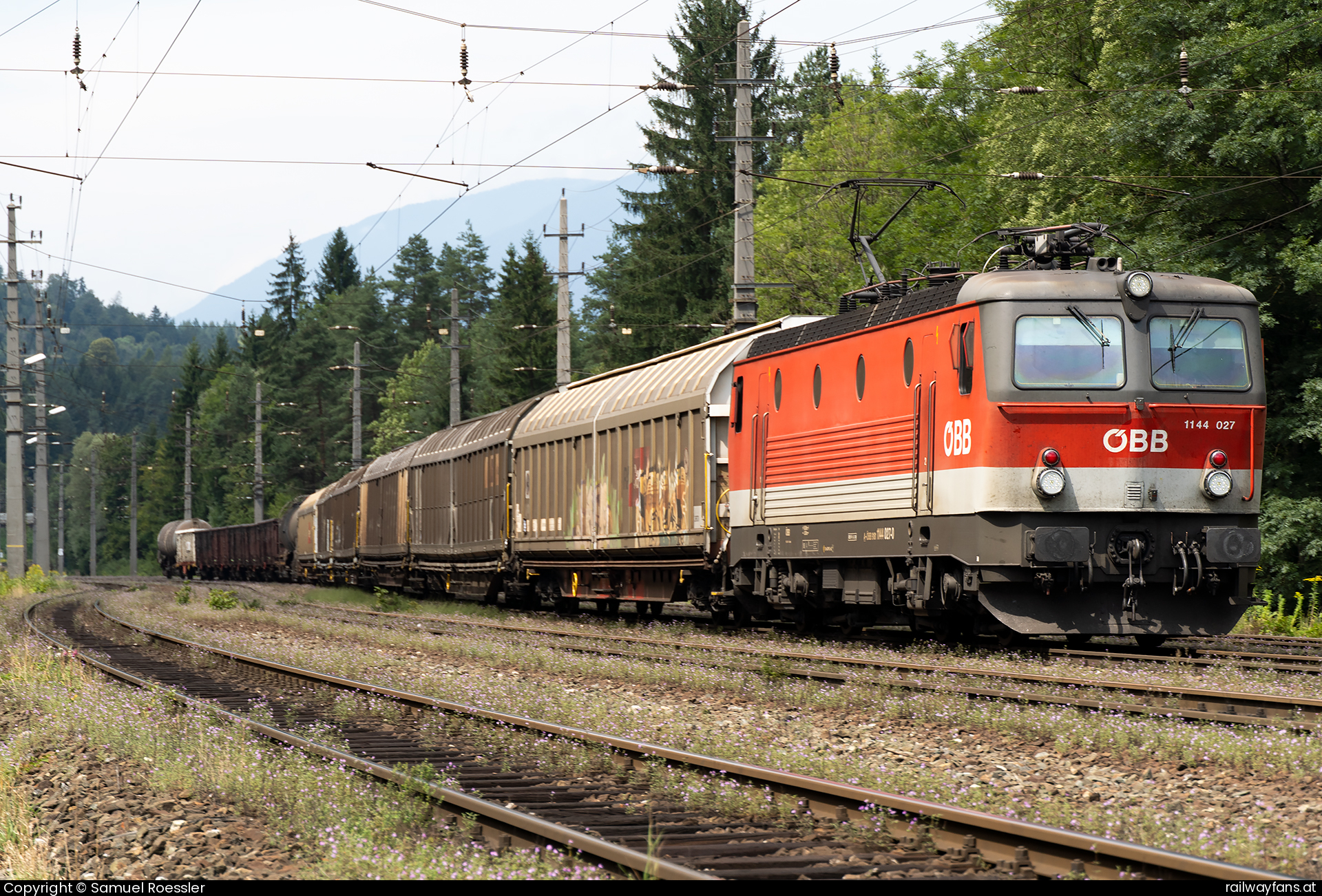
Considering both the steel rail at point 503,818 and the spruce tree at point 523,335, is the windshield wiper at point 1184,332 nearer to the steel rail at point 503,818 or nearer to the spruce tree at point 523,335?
the steel rail at point 503,818

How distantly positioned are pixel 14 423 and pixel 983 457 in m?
30.0

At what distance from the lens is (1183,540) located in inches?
522

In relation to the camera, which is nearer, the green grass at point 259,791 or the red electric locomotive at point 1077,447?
the green grass at point 259,791

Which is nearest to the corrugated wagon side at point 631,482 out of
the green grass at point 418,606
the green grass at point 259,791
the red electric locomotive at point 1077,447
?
the green grass at point 418,606

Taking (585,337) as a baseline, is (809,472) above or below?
below

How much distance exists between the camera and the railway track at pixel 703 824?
5.90 m

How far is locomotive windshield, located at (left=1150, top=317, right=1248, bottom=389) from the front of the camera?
1345cm

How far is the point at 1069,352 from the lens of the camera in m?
13.4

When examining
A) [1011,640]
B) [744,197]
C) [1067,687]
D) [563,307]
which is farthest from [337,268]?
[1067,687]

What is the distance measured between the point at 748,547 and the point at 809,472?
1701 millimetres

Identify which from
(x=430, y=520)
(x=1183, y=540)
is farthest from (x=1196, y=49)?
(x=430, y=520)

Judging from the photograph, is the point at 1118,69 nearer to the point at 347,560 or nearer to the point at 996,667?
the point at 996,667

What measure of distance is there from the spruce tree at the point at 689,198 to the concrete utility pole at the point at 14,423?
29.4 metres

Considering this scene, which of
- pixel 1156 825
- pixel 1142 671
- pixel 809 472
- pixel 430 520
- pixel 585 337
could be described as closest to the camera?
pixel 1156 825
